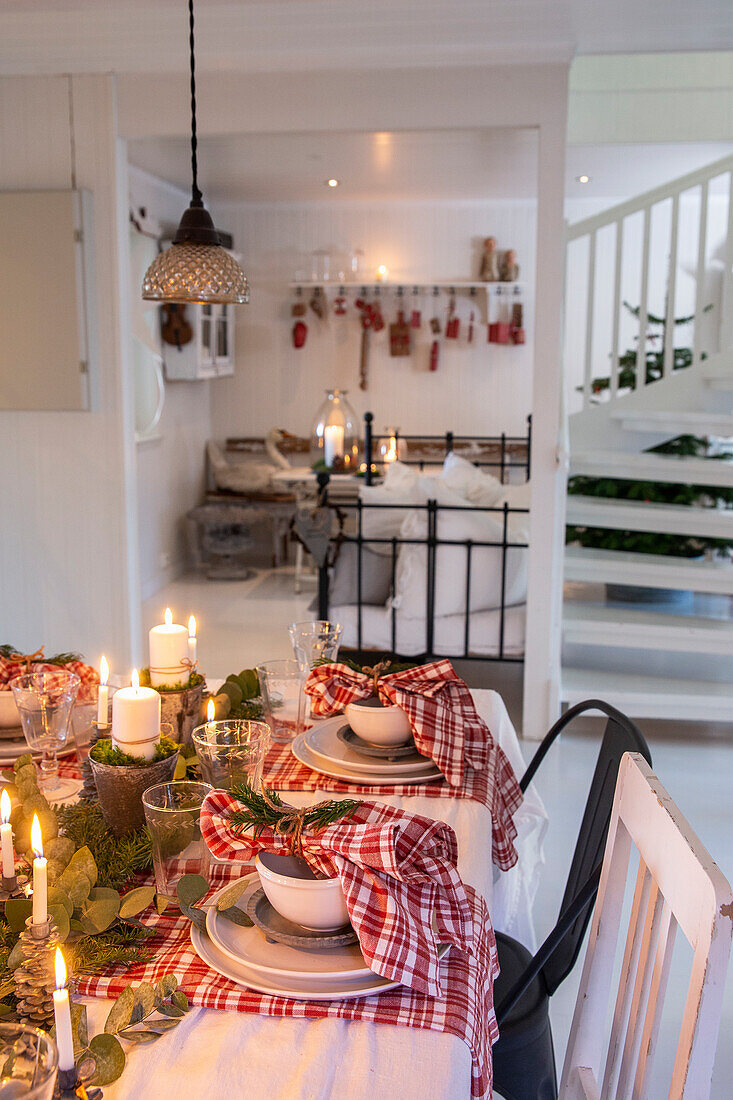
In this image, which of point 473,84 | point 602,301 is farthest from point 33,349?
point 602,301

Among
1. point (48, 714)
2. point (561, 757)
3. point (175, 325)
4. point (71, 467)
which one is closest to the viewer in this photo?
point (48, 714)

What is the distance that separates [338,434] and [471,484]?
64.2 inches

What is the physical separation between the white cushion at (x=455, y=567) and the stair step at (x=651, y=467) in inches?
18.2

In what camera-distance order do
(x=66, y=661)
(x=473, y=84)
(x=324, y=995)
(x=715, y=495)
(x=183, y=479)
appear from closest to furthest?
(x=324, y=995)
(x=66, y=661)
(x=473, y=84)
(x=715, y=495)
(x=183, y=479)

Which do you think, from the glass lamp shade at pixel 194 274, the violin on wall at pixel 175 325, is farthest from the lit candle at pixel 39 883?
the violin on wall at pixel 175 325

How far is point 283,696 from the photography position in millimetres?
1744

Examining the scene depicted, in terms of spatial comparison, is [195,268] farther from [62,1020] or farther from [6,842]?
[62,1020]

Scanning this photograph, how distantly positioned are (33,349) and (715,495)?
3.85 m

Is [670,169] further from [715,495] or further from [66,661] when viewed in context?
[66,661]

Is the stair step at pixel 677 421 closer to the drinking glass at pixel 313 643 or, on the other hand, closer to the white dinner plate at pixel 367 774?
the drinking glass at pixel 313 643

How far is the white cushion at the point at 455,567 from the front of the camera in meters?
4.15

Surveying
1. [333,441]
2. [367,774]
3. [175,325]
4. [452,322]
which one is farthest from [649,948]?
[452,322]

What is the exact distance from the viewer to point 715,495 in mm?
5668

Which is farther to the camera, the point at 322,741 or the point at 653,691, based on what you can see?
the point at 653,691
